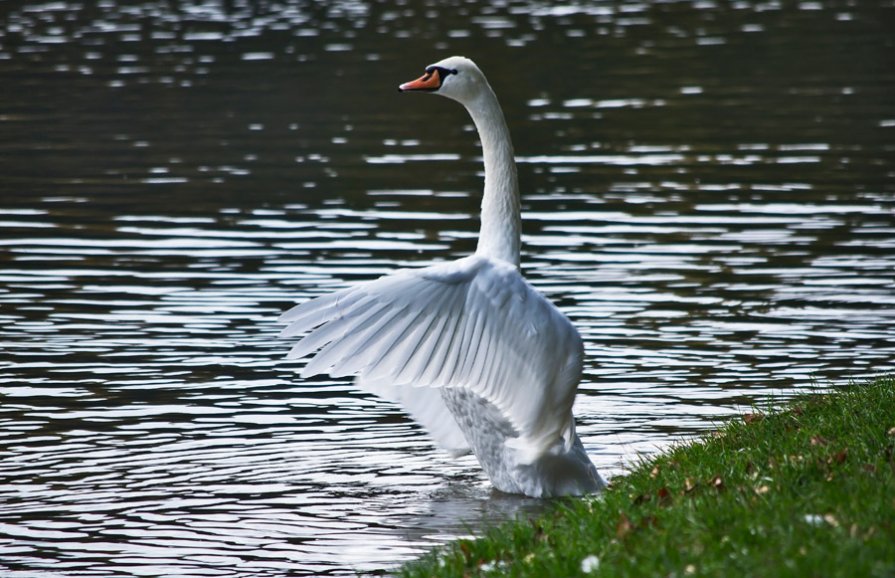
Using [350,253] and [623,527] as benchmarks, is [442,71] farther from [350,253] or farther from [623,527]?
[350,253]

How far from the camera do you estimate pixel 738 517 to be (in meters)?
6.59

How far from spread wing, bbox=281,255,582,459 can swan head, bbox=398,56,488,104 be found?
209 cm

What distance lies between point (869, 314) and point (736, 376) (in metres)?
2.37

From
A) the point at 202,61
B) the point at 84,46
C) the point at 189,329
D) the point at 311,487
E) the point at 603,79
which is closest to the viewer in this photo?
the point at 311,487

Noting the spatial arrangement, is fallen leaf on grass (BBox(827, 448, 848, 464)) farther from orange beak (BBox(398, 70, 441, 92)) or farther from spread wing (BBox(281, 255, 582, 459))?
orange beak (BBox(398, 70, 441, 92))

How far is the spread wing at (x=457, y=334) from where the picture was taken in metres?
7.60

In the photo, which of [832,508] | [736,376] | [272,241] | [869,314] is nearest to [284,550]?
[832,508]

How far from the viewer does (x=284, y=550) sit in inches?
333

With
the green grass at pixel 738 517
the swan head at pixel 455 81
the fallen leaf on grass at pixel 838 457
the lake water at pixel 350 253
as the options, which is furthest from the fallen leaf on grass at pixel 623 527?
the swan head at pixel 455 81

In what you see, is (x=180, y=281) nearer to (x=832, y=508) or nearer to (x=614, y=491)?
(x=614, y=491)

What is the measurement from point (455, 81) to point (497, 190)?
0.76 meters

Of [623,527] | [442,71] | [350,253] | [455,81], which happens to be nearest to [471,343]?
[623,527]

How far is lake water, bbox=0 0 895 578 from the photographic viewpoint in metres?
9.38

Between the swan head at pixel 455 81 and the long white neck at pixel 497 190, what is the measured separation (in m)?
0.06
